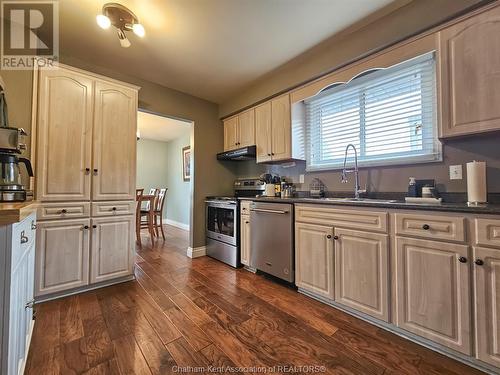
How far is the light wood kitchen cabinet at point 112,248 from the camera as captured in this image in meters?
2.19

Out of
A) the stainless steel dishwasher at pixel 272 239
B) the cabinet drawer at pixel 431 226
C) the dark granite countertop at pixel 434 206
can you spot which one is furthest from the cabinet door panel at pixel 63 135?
the cabinet drawer at pixel 431 226

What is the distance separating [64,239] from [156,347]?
55.8 inches

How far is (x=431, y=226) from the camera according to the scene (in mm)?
1353

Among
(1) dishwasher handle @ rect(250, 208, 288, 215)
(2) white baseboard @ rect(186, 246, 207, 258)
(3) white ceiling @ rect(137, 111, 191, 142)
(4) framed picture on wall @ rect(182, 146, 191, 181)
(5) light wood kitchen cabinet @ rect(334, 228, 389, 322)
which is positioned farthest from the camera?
(4) framed picture on wall @ rect(182, 146, 191, 181)

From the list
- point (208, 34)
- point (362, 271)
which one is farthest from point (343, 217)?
point (208, 34)

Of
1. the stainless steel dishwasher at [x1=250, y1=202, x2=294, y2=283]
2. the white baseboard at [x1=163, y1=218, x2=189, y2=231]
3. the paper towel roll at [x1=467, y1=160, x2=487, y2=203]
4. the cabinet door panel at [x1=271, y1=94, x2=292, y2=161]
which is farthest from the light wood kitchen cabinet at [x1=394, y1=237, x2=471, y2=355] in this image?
the white baseboard at [x1=163, y1=218, x2=189, y2=231]

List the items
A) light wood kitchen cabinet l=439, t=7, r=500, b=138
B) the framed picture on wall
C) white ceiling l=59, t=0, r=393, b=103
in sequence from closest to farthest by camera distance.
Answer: light wood kitchen cabinet l=439, t=7, r=500, b=138
white ceiling l=59, t=0, r=393, b=103
the framed picture on wall

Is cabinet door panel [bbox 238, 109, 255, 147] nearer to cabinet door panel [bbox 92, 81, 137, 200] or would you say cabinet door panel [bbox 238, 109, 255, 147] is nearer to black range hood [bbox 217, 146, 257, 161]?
black range hood [bbox 217, 146, 257, 161]

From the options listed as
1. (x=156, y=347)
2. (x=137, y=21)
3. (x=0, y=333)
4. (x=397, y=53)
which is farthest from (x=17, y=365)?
(x=397, y=53)

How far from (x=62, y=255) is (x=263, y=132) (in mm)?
2577

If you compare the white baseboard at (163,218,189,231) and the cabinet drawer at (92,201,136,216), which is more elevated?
the cabinet drawer at (92,201,136,216)

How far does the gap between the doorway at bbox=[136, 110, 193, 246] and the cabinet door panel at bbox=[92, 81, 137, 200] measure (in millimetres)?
2628

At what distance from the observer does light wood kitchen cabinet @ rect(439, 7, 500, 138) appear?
1.37 meters

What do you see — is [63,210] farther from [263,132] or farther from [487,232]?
[487,232]
